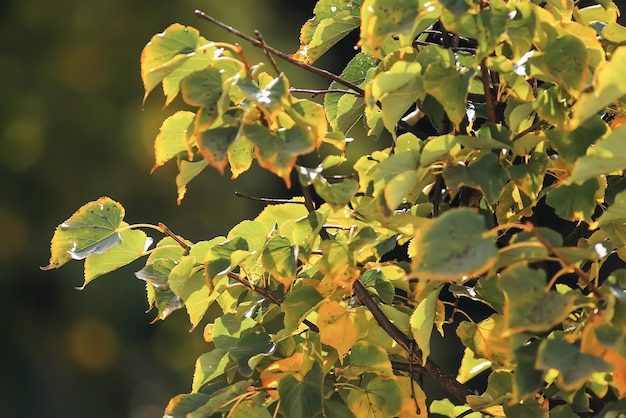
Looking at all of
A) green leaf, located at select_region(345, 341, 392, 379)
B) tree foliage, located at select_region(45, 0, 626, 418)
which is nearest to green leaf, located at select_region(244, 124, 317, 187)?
tree foliage, located at select_region(45, 0, 626, 418)

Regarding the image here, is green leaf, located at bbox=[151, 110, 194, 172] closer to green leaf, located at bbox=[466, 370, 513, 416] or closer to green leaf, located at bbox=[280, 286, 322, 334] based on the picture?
green leaf, located at bbox=[280, 286, 322, 334]

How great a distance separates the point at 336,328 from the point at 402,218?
0.39 feet

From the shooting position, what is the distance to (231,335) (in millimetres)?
800

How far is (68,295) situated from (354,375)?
2167 millimetres

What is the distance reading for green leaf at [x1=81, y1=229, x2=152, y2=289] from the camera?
780mm

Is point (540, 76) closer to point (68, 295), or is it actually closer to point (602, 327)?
point (602, 327)

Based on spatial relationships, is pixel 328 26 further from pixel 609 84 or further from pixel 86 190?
pixel 86 190

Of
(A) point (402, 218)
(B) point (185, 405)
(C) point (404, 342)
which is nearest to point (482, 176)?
(A) point (402, 218)

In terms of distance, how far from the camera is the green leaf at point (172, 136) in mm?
700

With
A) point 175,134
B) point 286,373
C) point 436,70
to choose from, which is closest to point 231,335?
point 286,373

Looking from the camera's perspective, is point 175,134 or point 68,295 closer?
point 175,134

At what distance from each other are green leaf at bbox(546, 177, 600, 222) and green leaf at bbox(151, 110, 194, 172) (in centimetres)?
28

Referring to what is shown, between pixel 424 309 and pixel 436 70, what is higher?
pixel 436 70

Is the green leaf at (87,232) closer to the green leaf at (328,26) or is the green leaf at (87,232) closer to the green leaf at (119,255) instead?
the green leaf at (119,255)
